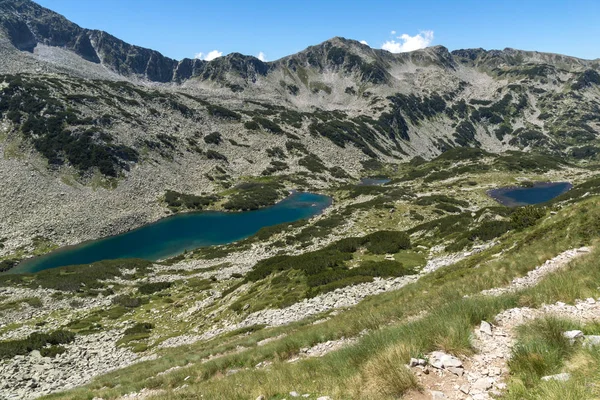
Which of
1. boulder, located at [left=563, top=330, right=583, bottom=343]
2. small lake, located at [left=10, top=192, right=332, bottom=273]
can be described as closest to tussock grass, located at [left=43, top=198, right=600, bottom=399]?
boulder, located at [left=563, top=330, right=583, bottom=343]

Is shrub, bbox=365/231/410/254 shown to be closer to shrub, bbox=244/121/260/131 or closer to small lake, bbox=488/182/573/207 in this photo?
small lake, bbox=488/182/573/207

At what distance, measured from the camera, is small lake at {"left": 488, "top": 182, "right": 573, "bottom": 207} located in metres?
84.7

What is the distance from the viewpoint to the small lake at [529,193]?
278 ft

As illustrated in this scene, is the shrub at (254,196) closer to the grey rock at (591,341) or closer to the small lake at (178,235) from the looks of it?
the small lake at (178,235)

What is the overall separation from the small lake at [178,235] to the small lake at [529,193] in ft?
155

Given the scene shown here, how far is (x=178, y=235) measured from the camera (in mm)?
81438

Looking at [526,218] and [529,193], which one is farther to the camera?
[529,193]

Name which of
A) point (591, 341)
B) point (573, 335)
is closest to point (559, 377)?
point (591, 341)

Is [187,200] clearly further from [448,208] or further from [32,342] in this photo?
[448,208]

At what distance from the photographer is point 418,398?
6133 millimetres

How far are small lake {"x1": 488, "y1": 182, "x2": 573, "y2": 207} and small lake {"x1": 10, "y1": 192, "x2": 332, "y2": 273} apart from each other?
4725 cm

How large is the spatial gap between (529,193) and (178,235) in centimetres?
9599

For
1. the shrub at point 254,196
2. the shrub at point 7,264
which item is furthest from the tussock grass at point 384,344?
the shrub at point 254,196

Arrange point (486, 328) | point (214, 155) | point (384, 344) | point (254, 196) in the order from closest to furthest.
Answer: point (486, 328)
point (384, 344)
point (254, 196)
point (214, 155)
